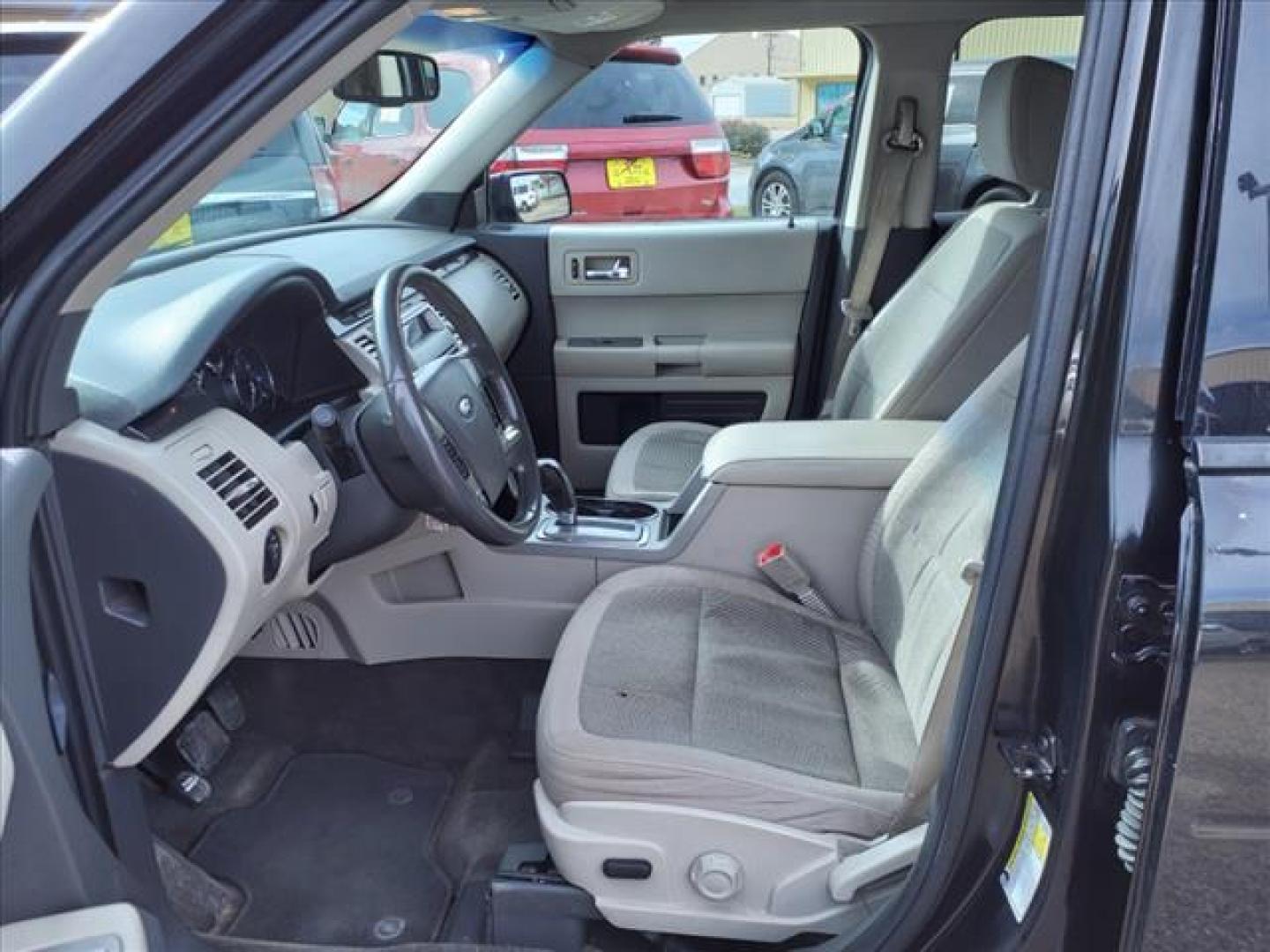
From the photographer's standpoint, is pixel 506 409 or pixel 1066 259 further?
pixel 506 409

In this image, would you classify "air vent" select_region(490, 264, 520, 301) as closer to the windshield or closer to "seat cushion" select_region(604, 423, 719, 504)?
the windshield

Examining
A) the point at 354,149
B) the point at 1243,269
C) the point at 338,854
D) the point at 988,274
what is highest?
A: the point at 1243,269

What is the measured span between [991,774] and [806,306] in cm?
226

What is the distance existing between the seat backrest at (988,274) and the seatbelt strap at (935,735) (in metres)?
0.94

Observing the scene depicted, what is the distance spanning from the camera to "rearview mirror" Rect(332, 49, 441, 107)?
2.04 metres

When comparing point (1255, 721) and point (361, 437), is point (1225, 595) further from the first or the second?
point (361, 437)

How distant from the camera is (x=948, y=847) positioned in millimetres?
1108

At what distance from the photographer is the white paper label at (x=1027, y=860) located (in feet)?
3.30

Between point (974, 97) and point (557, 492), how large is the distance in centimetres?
152

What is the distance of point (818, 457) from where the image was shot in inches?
75.2

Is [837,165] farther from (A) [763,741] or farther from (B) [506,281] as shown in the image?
(A) [763,741]

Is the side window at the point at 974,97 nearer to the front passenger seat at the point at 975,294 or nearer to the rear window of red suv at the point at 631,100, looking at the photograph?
the front passenger seat at the point at 975,294

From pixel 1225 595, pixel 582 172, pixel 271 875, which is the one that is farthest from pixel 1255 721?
pixel 582 172

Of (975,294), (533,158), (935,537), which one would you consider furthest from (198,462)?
(533,158)
